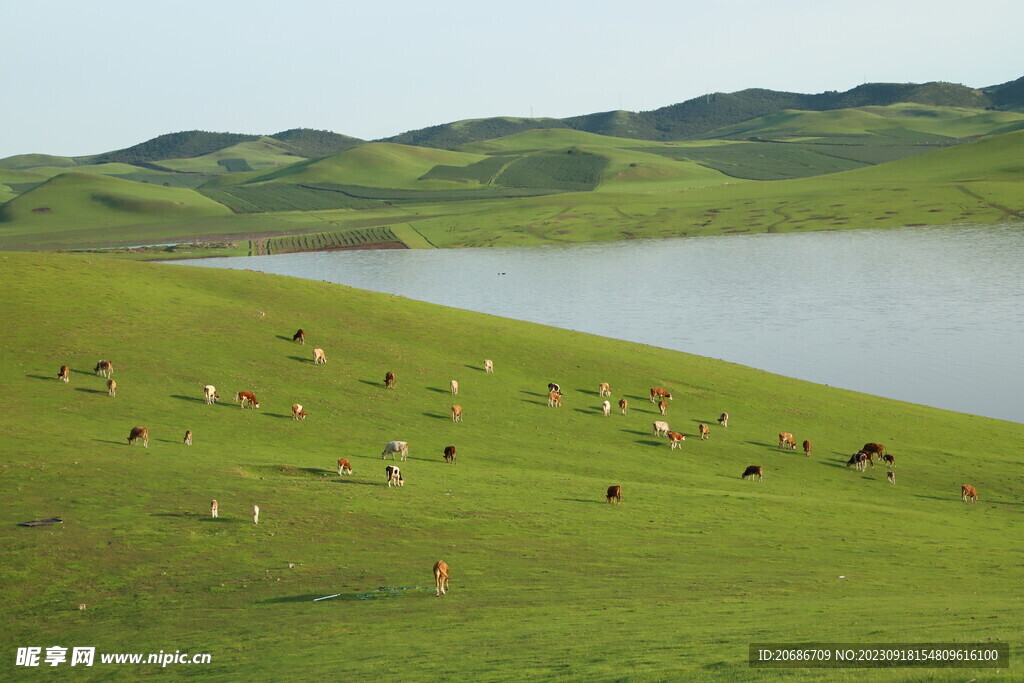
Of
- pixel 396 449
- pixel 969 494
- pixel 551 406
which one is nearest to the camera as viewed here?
pixel 396 449

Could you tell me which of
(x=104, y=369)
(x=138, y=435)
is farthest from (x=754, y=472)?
(x=104, y=369)

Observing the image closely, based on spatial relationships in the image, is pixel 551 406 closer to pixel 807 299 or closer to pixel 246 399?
pixel 246 399

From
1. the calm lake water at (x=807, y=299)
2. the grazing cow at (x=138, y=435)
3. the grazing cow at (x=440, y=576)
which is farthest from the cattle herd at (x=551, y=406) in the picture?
the calm lake water at (x=807, y=299)

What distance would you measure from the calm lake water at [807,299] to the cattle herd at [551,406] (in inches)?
1131

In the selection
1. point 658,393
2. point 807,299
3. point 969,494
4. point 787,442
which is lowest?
point 969,494

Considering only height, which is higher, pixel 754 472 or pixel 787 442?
pixel 787 442

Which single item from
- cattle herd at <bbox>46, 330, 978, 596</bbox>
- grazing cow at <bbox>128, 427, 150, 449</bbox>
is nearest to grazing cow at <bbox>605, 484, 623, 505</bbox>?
cattle herd at <bbox>46, 330, 978, 596</bbox>

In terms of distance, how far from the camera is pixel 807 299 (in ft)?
411

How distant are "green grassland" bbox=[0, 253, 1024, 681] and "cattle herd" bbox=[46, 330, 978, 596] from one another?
540 mm

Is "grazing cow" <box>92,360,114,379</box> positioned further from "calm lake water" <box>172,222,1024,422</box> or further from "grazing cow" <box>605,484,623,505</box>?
"calm lake water" <box>172,222,1024,422</box>

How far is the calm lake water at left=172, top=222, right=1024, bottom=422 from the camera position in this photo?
277 ft

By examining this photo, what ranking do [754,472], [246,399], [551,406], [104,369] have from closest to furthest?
[754,472]
[246,399]
[104,369]
[551,406]

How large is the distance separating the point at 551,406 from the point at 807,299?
267 ft

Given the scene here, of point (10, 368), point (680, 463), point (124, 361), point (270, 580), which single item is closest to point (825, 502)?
point (680, 463)
